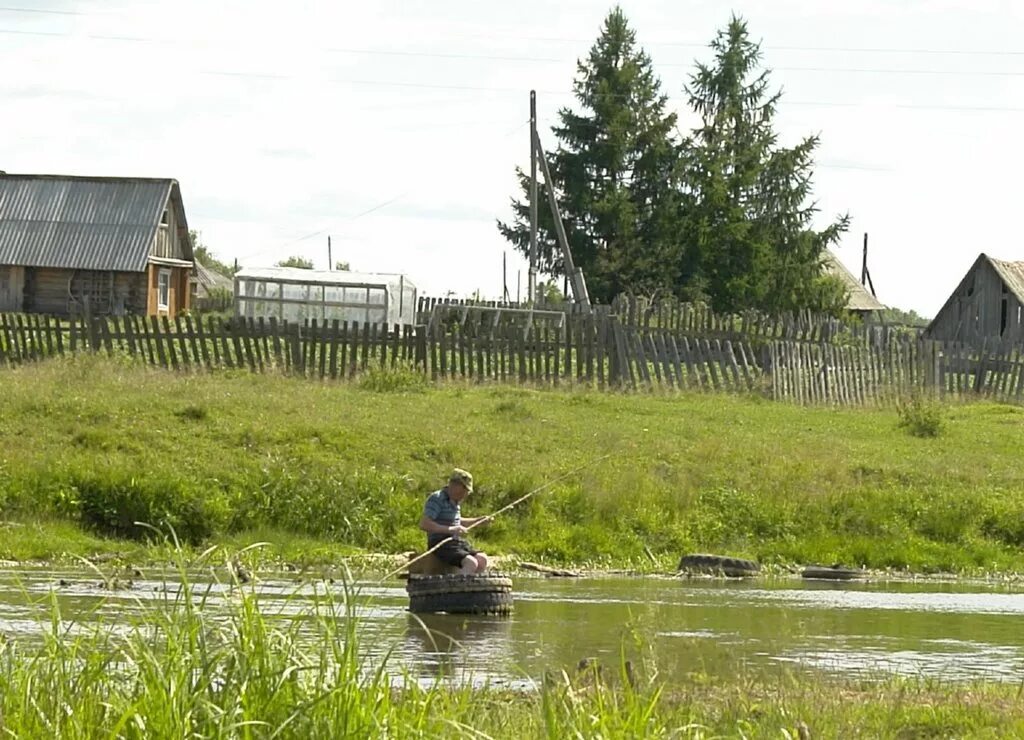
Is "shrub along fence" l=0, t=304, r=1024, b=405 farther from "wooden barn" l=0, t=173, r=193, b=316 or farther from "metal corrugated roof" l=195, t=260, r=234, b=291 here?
"metal corrugated roof" l=195, t=260, r=234, b=291

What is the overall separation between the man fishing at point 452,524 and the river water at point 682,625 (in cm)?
63

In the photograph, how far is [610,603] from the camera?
55.2 feet

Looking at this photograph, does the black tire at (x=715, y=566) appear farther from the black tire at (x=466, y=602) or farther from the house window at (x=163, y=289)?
the house window at (x=163, y=289)

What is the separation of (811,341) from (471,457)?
49.8 feet

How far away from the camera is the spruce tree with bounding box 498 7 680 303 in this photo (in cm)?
5981

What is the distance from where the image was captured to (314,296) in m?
58.2

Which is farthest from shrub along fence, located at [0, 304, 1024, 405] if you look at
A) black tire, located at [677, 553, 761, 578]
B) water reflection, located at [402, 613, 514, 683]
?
water reflection, located at [402, 613, 514, 683]

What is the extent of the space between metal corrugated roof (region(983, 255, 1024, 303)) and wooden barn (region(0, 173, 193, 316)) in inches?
1078

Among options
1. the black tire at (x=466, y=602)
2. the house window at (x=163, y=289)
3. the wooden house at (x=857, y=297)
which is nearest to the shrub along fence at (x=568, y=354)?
the black tire at (x=466, y=602)

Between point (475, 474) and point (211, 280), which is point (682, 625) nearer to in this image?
point (475, 474)

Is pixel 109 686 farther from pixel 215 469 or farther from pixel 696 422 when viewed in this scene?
pixel 696 422

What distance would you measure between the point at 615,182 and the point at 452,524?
Answer: 45765mm

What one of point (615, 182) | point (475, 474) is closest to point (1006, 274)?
point (615, 182)

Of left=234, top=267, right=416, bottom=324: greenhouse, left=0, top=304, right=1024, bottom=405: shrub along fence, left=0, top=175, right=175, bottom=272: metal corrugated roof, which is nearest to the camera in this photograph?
left=0, top=304, right=1024, bottom=405: shrub along fence
